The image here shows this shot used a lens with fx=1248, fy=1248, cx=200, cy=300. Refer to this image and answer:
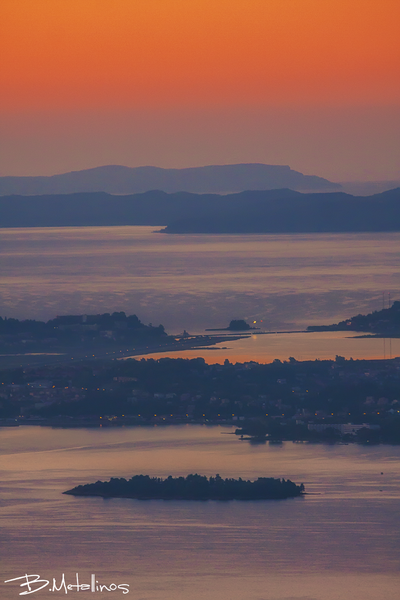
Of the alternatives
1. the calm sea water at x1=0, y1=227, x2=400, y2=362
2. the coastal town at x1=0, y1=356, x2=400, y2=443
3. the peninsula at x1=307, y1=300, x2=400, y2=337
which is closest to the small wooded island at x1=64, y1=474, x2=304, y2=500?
the coastal town at x1=0, y1=356, x2=400, y2=443

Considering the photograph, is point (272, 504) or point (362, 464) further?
point (362, 464)

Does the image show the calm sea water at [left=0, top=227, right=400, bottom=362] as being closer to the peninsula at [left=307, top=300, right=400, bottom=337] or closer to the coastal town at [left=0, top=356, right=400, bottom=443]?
the peninsula at [left=307, top=300, right=400, bottom=337]

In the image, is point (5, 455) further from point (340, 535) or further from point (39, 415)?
point (340, 535)

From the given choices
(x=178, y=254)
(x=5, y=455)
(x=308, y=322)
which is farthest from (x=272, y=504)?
(x=178, y=254)

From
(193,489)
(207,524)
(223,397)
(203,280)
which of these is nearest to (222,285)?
(203,280)

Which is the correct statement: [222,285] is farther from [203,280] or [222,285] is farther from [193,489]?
[193,489]

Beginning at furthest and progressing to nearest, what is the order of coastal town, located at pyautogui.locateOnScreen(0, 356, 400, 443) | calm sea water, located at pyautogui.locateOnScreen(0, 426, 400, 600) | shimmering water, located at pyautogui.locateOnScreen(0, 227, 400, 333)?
shimmering water, located at pyautogui.locateOnScreen(0, 227, 400, 333) → coastal town, located at pyautogui.locateOnScreen(0, 356, 400, 443) → calm sea water, located at pyautogui.locateOnScreen(0, 426, 400, 600)
